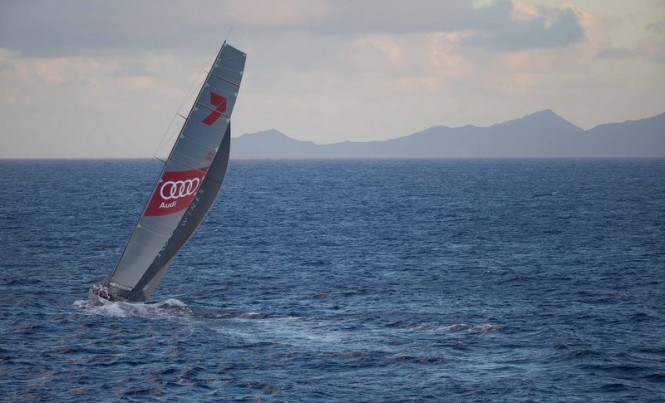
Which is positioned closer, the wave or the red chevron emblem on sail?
the wave

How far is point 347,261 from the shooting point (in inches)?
3054

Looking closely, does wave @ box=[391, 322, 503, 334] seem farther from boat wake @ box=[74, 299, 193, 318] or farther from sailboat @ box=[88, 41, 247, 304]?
sailboat @ box=[88, 41, 247, 304]

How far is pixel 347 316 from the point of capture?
5462 centimetres

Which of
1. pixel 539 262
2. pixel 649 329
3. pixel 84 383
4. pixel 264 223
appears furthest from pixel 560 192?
pixel 84 383

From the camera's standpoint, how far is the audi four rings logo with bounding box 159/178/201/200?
52.8 m

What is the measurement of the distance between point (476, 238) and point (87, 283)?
45.4 metres

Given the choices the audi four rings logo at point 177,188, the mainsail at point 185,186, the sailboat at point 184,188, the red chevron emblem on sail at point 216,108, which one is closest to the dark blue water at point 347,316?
the sailboat at point 184,188

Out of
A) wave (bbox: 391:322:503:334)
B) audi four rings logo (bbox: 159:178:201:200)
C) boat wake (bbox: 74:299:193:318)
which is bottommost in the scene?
wave (bbox: 391:322:503:334)

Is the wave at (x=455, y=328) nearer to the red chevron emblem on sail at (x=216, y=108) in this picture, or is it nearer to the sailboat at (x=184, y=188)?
the sailboat at (x=184, y=188)

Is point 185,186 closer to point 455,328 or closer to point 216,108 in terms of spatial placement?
point 216,108

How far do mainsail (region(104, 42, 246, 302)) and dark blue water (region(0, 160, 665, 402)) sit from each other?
2.41 m

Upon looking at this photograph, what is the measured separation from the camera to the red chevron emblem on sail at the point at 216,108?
170 feet

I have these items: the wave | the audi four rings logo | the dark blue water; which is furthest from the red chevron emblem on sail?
the wave

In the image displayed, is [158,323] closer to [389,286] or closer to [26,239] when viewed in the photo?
[389,286]
